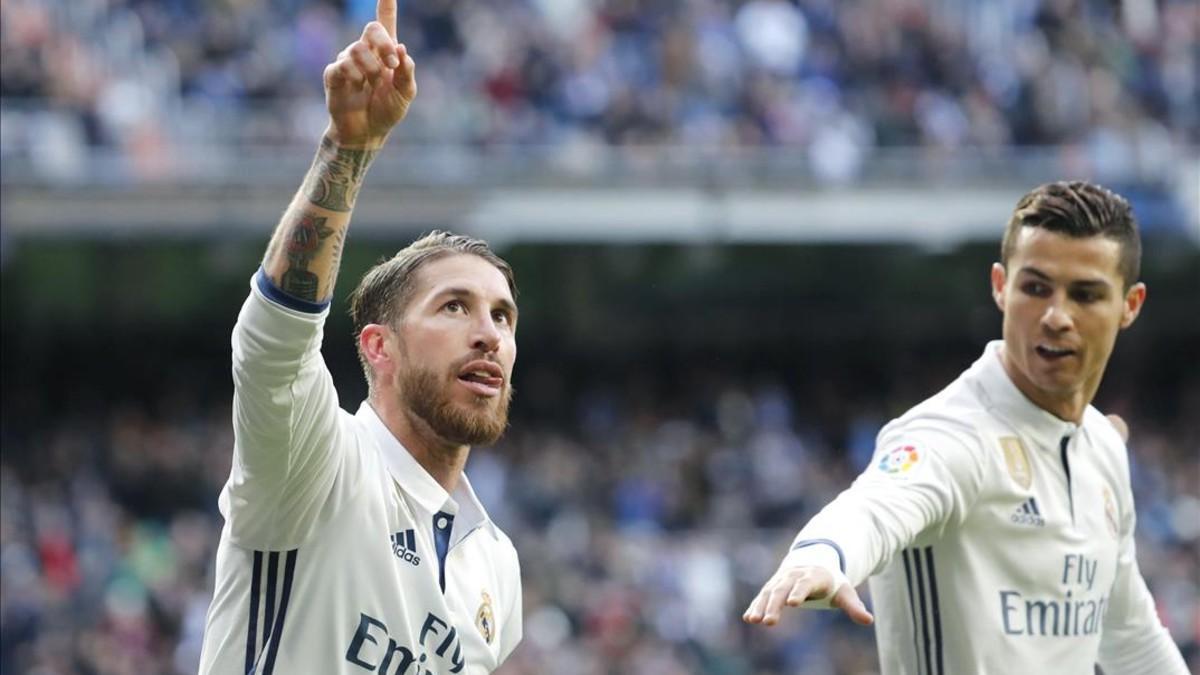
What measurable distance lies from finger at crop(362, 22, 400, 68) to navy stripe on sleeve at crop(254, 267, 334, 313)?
18.0 inches

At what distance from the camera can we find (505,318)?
460cm

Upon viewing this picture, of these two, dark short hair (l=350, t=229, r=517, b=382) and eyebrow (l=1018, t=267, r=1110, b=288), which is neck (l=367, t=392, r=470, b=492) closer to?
dark short hair (l=350, t=229, r=517, b=382)

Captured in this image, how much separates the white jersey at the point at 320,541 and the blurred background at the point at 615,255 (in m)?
10.2

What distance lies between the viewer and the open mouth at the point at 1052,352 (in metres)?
5.06

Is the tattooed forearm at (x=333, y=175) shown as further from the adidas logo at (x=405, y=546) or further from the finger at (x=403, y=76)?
the adidas logo at (x=405, y=546)

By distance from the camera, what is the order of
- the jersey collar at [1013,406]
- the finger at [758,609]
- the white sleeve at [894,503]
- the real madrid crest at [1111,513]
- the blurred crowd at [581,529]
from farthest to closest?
1. the blurred crowd at [581,529]
2. the real madrid crest at [1111,513]
3. the jersey collar at [1013,406]
4. the white sleeve at [894,503]
5. the finger at [758,609]

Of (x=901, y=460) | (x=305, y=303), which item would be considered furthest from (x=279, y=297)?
(x=901, y=460)

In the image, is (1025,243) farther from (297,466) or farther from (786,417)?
(786,417)

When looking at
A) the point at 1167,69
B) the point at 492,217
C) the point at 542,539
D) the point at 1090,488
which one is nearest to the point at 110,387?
the point at 492,217

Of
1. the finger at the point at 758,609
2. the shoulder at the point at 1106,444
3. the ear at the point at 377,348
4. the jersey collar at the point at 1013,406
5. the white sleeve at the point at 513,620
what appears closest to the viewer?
the finger at the point at 758,609

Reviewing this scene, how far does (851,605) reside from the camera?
3920mm

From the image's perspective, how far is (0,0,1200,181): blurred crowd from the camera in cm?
1767

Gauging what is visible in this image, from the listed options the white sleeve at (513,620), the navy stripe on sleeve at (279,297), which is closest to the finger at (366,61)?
the navy stripe on sleeve at (279,297)

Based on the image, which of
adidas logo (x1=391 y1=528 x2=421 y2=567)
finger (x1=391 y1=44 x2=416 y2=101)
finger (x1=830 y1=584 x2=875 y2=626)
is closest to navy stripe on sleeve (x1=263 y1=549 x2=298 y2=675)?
adidas logo (x1=391 y1=528 x2=421 y2=567)
